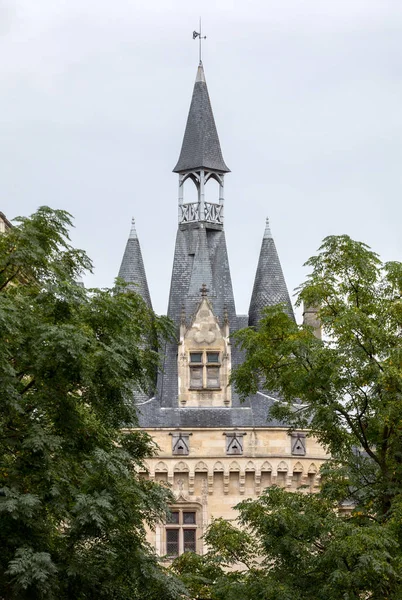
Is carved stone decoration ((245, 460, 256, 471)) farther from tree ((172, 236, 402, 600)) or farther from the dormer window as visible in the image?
tree ((172, 236, 402, 600))

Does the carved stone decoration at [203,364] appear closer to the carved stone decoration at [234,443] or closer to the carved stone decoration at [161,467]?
the carved stone decoration at [234,443]

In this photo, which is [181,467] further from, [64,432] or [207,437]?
[64,432]

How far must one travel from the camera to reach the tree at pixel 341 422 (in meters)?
29.4

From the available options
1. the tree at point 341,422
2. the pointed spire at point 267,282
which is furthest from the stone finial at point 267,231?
the tree at point 341,422

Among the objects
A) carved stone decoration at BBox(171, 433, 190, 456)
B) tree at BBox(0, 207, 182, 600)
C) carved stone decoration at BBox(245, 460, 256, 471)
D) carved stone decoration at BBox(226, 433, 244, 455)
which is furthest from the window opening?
tree at BBox(0, 207, 182, 600)

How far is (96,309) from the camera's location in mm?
29703

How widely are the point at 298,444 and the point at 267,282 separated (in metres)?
7.01

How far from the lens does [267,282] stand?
203 ft

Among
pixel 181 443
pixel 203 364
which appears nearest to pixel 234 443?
pixel 181 443

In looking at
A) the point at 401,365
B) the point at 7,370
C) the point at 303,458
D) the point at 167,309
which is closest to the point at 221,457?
the point at 303,458

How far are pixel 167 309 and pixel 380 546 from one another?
33.3m

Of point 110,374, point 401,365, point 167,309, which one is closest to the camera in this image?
point 110,374

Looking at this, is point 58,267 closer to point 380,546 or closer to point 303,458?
point 380,546

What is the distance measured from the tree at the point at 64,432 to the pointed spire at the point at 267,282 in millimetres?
30849
